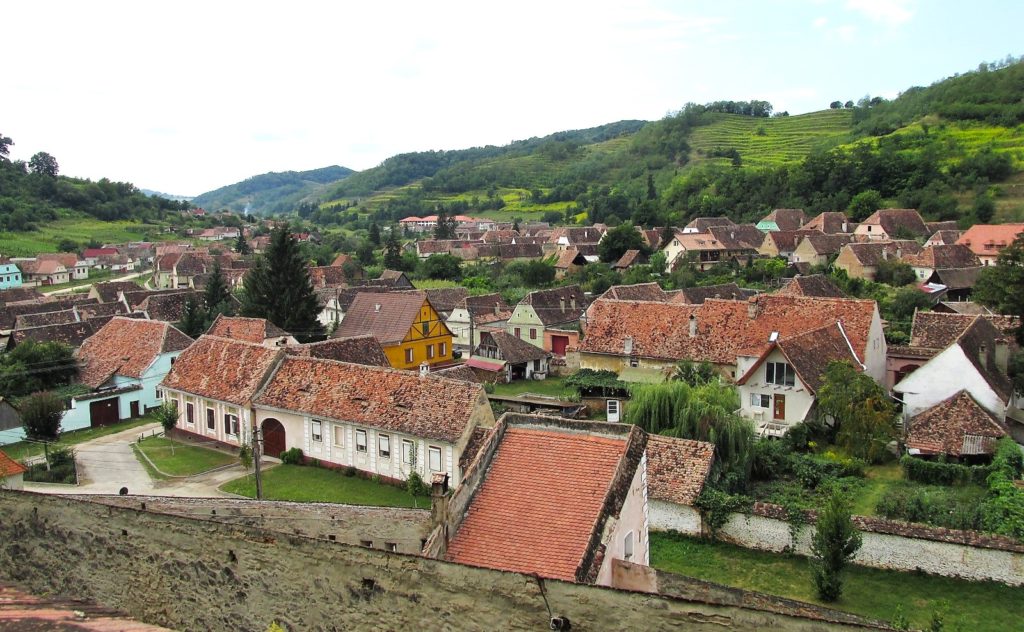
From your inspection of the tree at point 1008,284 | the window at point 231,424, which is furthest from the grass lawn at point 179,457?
the tree at point 1008,284

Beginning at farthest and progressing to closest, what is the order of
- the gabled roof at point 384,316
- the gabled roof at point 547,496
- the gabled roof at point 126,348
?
the gabled roof at point 384,316 < the gabled roof at point 126,348 < the gabled roof at point 547,496

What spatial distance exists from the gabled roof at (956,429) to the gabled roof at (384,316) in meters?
27.2

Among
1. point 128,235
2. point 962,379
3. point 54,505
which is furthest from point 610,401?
point 128,235

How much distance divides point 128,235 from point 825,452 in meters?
132

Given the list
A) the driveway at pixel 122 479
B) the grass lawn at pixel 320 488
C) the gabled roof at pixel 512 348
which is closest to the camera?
the grass lawn at pixel 320 488

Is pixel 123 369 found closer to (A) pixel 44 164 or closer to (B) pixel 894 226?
(B) pixel 894 226

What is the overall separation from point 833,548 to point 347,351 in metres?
22.9

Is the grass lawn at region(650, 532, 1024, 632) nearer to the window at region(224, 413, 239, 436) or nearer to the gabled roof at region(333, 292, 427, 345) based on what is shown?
the window at region(224, 413, 239, 436)

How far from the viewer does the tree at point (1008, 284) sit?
35938 mm

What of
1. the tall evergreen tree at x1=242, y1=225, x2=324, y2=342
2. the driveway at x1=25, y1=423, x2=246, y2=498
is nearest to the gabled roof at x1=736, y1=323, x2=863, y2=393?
the driveway at x1=25, y1=423, x2=246, y2=498

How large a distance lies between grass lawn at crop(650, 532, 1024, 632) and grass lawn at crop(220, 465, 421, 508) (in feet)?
27.1

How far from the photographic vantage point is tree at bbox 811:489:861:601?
60.4ft

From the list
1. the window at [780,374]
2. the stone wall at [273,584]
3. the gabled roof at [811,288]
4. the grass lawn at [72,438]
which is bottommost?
the grass lawn at [72,438]

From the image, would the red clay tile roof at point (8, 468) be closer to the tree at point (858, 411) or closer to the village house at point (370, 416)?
the village house at point (370, 416)
